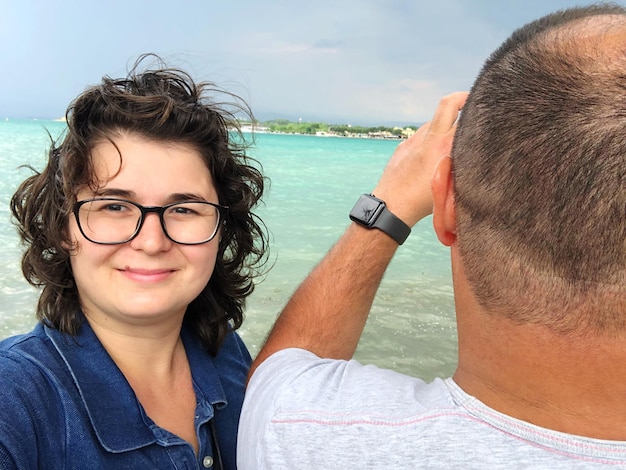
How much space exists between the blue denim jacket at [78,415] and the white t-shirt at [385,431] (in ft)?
1.33

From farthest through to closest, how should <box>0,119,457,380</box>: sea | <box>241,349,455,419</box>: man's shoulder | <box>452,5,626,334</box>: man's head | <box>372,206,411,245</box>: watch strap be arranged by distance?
<box>0,119,457,380</box>: sea
<box>372,206,411,245</box>: watch strap
<box>241,349,455,419</box>: man's shoulder
<box>452,5,626,334</box>: man's head

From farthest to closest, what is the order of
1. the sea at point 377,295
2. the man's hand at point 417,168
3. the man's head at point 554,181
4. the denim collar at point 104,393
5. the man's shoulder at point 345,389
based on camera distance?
1. the sea at point 377,295
2. the man's hand at point 417,168
3. the denim collar at point 104,393
4. the man's shoulder at point 345,389
5. the man's head at point 554,181

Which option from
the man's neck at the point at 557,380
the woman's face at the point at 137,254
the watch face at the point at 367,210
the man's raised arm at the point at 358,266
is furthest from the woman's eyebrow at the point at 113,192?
the man's neck at the point at 557,380

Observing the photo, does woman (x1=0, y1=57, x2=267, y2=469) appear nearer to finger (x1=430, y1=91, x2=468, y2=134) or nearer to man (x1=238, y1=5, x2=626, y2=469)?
man (x1=238, y1=5, x2=626, y2=469)

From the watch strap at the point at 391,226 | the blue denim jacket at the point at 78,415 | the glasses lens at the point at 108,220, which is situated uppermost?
the watch strap at the point at 391,226

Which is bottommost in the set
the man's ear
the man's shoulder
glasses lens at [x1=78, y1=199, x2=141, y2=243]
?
the man's shoulder

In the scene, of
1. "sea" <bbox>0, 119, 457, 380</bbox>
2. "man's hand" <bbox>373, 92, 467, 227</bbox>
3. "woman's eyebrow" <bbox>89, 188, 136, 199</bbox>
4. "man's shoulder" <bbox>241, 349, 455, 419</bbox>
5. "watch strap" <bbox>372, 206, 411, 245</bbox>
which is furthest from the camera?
"sea" <bbox>0, 119, 457, 380</bbox>

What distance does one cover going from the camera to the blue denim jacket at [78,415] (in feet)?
3.83

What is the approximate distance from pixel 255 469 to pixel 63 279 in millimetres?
918

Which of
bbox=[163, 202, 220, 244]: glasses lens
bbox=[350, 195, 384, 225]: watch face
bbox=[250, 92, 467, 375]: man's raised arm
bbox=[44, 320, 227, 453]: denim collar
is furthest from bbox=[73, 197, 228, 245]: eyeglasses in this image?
bbox=[350, 195, 384, 225]: watch face

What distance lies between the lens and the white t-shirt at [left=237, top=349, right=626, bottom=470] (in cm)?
82

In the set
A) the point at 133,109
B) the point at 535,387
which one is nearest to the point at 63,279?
the point at 133,109

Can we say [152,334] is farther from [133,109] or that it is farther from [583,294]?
[583,294]

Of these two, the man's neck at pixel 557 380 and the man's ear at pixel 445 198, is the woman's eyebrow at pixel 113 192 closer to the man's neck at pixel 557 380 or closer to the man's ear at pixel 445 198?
the man's ear at pixel 445 198
